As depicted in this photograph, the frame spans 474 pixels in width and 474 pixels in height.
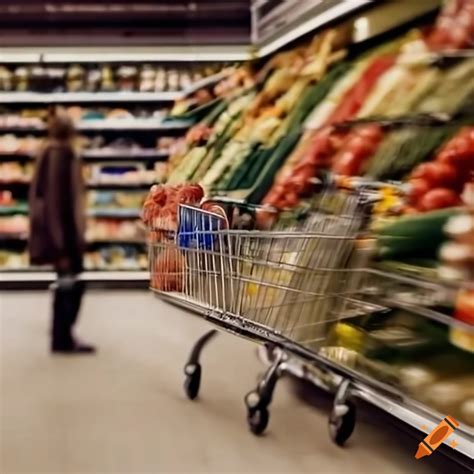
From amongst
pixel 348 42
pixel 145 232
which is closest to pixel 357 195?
pixel 145 232

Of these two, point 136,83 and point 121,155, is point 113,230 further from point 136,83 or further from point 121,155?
point 136,83

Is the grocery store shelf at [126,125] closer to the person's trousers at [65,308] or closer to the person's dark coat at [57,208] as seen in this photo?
the person's dark coat at [57,208]

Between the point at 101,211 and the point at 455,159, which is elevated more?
the point at 455,159

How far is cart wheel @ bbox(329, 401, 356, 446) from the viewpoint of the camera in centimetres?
149

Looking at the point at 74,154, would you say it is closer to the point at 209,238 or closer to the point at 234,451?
the point at 209,238

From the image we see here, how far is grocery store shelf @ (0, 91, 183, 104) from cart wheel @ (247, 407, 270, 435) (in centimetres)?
66

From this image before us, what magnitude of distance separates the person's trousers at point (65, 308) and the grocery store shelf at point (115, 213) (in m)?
0.15

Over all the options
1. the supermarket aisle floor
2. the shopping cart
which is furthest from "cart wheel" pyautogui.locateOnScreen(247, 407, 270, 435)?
the shopping cart

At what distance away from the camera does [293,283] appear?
47.8 inches

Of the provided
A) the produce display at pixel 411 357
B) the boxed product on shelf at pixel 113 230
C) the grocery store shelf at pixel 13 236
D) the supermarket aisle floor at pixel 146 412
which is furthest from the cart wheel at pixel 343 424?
the grocery store shelf at pixel 13 236

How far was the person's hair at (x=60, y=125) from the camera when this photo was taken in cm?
167

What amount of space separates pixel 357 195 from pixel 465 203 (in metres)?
0.24

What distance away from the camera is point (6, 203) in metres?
1.84

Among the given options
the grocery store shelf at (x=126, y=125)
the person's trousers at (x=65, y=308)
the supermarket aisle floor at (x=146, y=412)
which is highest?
the grocery store shelf at (x=126, y=125)
